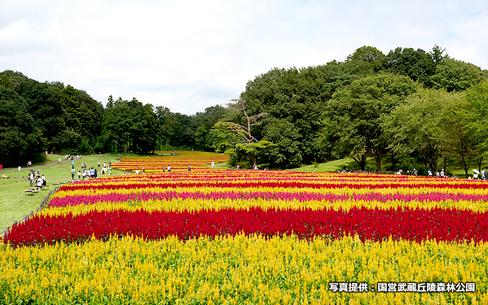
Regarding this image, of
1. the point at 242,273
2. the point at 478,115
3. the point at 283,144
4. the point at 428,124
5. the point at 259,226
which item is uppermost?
the point at 478,115

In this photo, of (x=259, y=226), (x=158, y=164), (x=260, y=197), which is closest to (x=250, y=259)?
(x=259, y=226)

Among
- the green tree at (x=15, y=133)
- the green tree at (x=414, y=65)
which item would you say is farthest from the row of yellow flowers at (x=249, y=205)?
the green tree at (x=414, y=65)

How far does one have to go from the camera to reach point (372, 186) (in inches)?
657

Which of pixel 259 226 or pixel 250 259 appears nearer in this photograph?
pixel 250 259

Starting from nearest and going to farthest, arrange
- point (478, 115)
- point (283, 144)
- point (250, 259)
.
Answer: point (250, 259) < point (478, 115) < point (283, 144)

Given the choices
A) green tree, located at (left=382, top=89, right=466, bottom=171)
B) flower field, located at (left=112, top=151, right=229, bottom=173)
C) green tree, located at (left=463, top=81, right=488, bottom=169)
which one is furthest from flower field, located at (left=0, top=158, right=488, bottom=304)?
flower field, located at (left=112, top=151, right=229, bottom=173)

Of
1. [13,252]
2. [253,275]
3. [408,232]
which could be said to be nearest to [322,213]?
[408,232]

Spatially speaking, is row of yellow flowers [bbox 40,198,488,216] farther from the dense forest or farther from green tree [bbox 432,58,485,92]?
green tree [bbox 432,58,485,92]

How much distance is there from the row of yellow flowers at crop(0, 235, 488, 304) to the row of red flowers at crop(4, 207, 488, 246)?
73 cm

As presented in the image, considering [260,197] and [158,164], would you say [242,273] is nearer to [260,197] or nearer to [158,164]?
[260,197]

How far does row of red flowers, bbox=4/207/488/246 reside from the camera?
Result: 6.96 m

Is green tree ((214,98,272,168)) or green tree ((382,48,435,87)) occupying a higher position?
green tree ((382,48,435,87))

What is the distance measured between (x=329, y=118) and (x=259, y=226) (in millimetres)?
36911

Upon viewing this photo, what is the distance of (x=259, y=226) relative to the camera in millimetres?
7441
